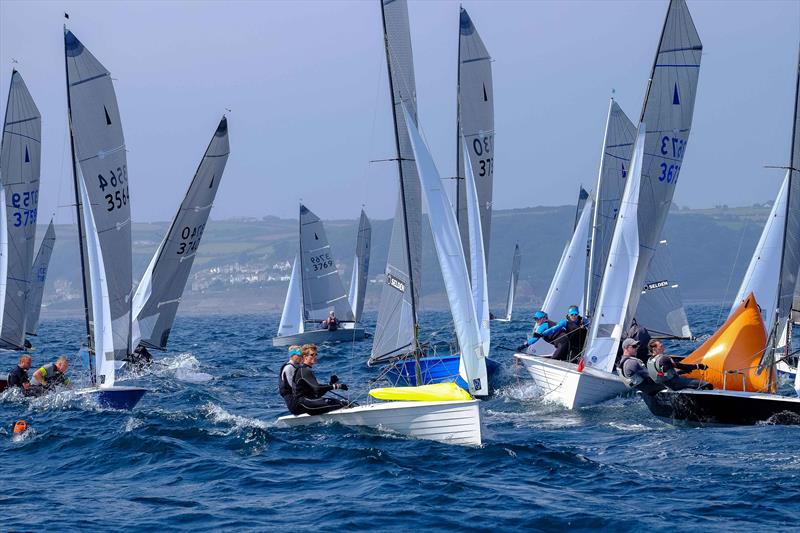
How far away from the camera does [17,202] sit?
24219 mm

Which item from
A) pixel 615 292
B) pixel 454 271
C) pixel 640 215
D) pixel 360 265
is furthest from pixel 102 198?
pixel 360 265

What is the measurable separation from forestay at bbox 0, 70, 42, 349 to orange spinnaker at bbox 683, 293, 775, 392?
47.7ft

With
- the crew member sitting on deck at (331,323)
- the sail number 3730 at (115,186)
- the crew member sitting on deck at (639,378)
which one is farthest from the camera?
the crew member sitting on deck at (331,323)

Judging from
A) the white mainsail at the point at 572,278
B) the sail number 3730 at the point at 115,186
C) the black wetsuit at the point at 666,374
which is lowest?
the black wetsuit at the point at 666,374

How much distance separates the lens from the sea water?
10805 millimetres

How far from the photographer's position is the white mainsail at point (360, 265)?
4225 centimetres

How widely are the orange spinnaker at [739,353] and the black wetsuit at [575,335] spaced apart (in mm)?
3409

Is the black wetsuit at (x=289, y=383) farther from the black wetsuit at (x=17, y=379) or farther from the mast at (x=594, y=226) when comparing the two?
the mast at (x=594, y=226)

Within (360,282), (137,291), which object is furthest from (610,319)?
(360,282)

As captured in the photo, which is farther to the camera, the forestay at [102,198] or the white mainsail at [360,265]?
the white mainsail at [360,265]

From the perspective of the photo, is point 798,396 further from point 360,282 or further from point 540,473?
point 360,282

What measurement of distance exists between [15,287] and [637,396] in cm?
1351

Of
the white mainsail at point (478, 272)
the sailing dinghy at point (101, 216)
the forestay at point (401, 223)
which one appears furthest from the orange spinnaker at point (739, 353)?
the sailing dinghy at point (101, 216)

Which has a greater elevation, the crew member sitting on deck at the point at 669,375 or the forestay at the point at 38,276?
the forestay at the point at 38,276
